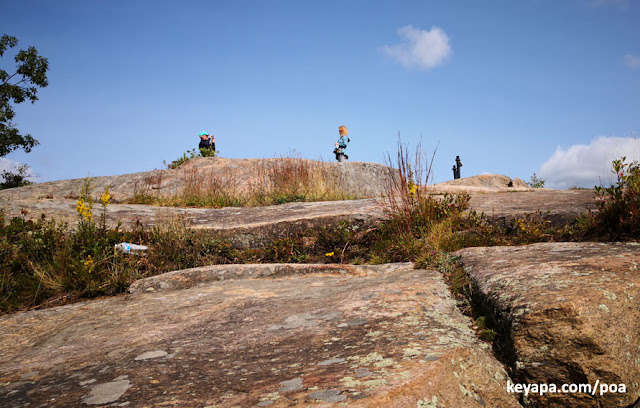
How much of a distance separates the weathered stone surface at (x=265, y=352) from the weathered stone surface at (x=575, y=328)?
0.18 m

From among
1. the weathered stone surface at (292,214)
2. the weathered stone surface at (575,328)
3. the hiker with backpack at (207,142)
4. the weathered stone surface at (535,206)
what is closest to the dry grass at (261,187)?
the weathered stone surface at (292,214)

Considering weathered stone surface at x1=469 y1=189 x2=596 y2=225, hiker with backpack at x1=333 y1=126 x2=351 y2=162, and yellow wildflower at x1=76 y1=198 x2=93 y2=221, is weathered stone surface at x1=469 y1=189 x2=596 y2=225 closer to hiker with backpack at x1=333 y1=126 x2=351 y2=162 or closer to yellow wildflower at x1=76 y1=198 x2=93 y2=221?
yellow wildflower at x1=76 y1=198 x2=93 y2=221

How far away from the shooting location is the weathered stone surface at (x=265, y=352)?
164 cm

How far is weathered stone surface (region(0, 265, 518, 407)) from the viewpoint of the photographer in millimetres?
1644

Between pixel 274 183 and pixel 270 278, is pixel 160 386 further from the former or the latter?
pixel 274 183

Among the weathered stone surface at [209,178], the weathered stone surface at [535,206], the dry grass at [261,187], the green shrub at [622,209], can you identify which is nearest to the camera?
the green shrub at [622,209]

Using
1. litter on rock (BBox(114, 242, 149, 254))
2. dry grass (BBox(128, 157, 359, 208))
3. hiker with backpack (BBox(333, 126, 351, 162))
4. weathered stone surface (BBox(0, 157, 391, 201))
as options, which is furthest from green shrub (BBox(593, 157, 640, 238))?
hiker with backpack (BBox(333, 126, 351, 162))

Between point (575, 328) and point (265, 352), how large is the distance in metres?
1.47

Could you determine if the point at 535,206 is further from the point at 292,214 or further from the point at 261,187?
the point at 261,187

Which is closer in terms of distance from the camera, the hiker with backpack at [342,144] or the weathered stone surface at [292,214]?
the weathered stone surface at [292,214]

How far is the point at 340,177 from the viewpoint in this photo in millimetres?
11336

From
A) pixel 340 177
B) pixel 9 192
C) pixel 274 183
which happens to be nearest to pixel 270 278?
pixel 274 183

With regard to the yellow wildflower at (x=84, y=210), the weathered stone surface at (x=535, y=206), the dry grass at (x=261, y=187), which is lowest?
the weathered stone surface at (x=535, y=206)

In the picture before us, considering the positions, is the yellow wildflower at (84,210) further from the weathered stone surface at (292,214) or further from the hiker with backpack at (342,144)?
the hiker with backpack at (342,144)
